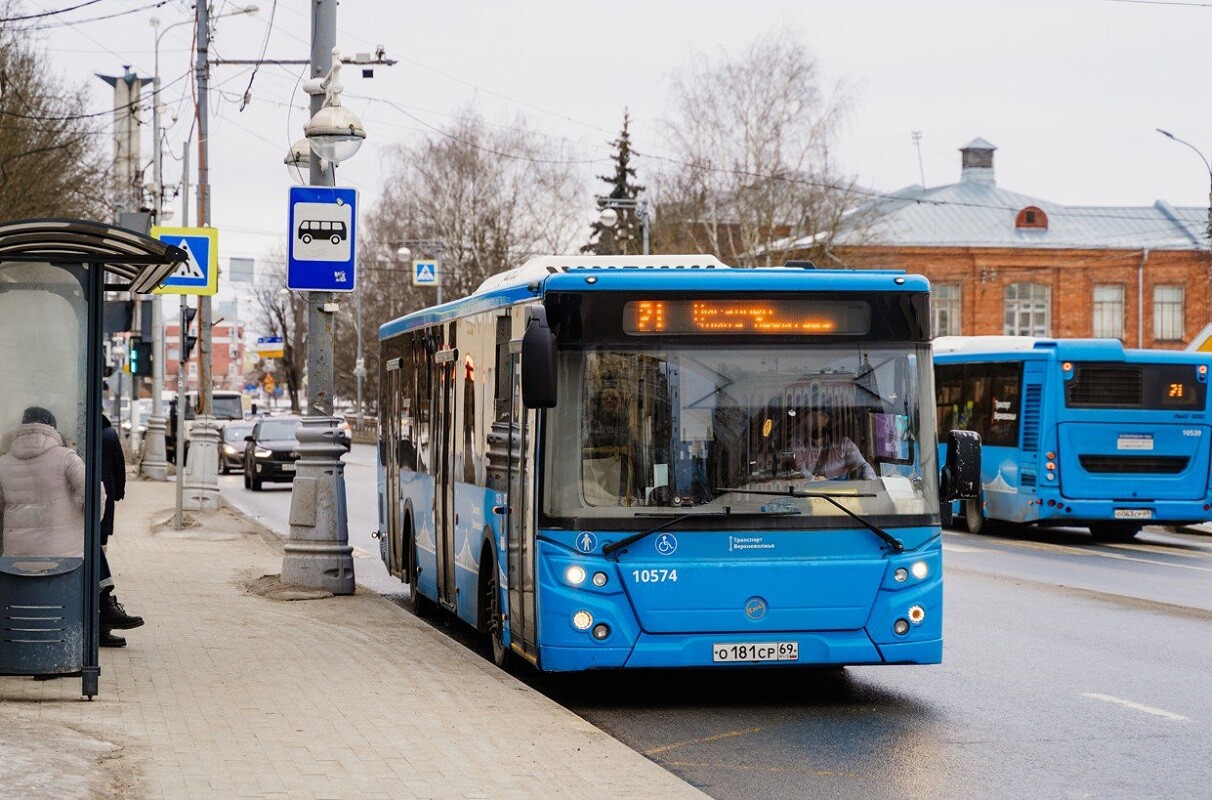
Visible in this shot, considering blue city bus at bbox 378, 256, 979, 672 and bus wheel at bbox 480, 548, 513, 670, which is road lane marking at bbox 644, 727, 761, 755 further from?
bus wheel at bbox 480, 548, 513, 670

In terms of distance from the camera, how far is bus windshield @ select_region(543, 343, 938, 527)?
1020 cm

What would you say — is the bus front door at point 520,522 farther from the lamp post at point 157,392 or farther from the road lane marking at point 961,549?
the lamp post at point 157,392

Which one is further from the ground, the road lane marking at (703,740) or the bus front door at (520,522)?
the bus front door at (520,522)

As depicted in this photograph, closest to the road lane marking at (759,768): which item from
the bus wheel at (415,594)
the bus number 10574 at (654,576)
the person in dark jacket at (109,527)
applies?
the bus number 10574 at (654,576)

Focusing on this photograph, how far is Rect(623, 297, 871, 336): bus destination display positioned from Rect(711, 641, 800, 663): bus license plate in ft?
5.78

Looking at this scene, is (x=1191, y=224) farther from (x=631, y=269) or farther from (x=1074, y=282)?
(x=631, y=269)

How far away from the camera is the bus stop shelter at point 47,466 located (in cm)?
991

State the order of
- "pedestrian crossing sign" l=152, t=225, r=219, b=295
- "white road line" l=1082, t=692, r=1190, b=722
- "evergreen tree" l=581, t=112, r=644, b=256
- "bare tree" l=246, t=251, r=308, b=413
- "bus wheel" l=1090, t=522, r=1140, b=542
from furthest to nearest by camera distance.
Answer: "bare tree" l=246, t=251, r=308, b=413
"evergreen tree" l=581, t=112, r=644, b=256
"bus wheel" l=1090, t=522, r=1140, b=542
"pedestrian crossing sign" l=152, t=225, r=219, b=295
"white road line" l=1082, t=692, r=1190, b=722

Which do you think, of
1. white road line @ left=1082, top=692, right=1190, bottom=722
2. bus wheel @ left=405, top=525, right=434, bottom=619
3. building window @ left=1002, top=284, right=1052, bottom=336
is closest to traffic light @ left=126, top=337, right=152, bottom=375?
bus wheel @ left=405, top=525, right=434, bottom=619

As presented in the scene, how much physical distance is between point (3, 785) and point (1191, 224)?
269ft

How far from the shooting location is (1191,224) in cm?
8312

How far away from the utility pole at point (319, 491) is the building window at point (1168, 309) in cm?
7090

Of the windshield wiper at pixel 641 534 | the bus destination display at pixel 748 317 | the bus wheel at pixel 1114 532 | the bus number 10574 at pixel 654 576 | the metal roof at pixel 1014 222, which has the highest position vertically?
the metal roof at pixel 1014 222

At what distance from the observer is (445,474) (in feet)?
44.7
